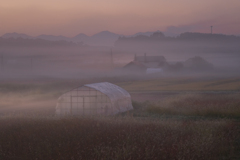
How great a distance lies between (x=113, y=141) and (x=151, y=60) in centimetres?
9385

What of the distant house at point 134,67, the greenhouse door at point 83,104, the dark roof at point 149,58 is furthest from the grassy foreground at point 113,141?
the dark roof at point 149,58

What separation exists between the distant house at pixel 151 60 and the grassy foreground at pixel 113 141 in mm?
87270

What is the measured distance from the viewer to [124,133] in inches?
440

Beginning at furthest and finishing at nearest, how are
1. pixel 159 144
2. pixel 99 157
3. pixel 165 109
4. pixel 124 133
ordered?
1. pixel 165 109
2. pixel 124 133
3. pixel 159 144
4. pixel 99 157

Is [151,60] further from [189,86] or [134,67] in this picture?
[189,86]

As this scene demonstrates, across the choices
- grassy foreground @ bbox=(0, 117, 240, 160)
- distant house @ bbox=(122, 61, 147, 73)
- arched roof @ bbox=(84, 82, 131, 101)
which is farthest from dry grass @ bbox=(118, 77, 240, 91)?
grassy foreground @ bbox=(0, 117, 240, 160)

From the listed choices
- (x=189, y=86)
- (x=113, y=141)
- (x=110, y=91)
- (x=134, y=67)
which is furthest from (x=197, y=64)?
(x=113, y=141)

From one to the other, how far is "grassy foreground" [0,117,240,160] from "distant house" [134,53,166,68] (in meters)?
87.3

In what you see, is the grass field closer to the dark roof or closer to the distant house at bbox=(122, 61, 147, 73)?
the distant house at bbox=(122, 61, 147, 73)

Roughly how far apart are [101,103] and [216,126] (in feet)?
38.9

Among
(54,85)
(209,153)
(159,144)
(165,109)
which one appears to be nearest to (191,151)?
(209,153)

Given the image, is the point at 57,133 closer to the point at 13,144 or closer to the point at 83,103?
the point at 13,144

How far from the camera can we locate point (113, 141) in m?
10.3

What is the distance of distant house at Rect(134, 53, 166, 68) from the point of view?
100m
